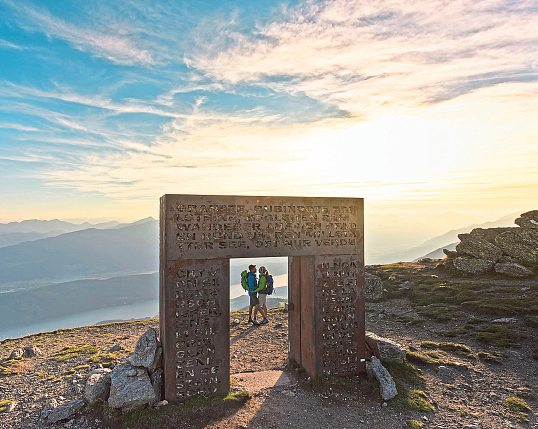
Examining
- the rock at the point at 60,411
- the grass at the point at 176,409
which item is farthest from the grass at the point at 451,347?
the rock at the point at 60,411

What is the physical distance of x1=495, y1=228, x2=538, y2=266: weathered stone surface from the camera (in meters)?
29.8

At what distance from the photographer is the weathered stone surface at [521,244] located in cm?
2984

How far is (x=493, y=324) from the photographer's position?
19.7m

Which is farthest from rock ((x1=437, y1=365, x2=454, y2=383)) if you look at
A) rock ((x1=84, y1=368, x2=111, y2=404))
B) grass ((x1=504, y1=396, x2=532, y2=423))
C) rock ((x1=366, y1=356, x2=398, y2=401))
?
rock ((x1=84, y1=368, x2=111, y2=404))

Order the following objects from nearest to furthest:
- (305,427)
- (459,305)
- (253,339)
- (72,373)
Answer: (305,427) < (72,373) < (253,339) < (459,305)

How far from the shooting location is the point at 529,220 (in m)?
36.8

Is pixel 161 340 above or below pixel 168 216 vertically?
below

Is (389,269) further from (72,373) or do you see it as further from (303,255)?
(72,373)

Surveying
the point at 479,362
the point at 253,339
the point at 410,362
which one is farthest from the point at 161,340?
the point at 479,362

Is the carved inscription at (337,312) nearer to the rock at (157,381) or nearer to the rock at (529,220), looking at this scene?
the rock at (157,381)

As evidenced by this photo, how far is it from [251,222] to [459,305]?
17.8 metres

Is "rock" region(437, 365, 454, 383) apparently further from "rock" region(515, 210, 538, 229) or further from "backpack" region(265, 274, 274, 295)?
"rock" region(515, 210, 538, 229)

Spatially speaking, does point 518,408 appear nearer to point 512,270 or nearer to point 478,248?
point 512,270

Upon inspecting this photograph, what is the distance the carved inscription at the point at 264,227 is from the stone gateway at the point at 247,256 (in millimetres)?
30
